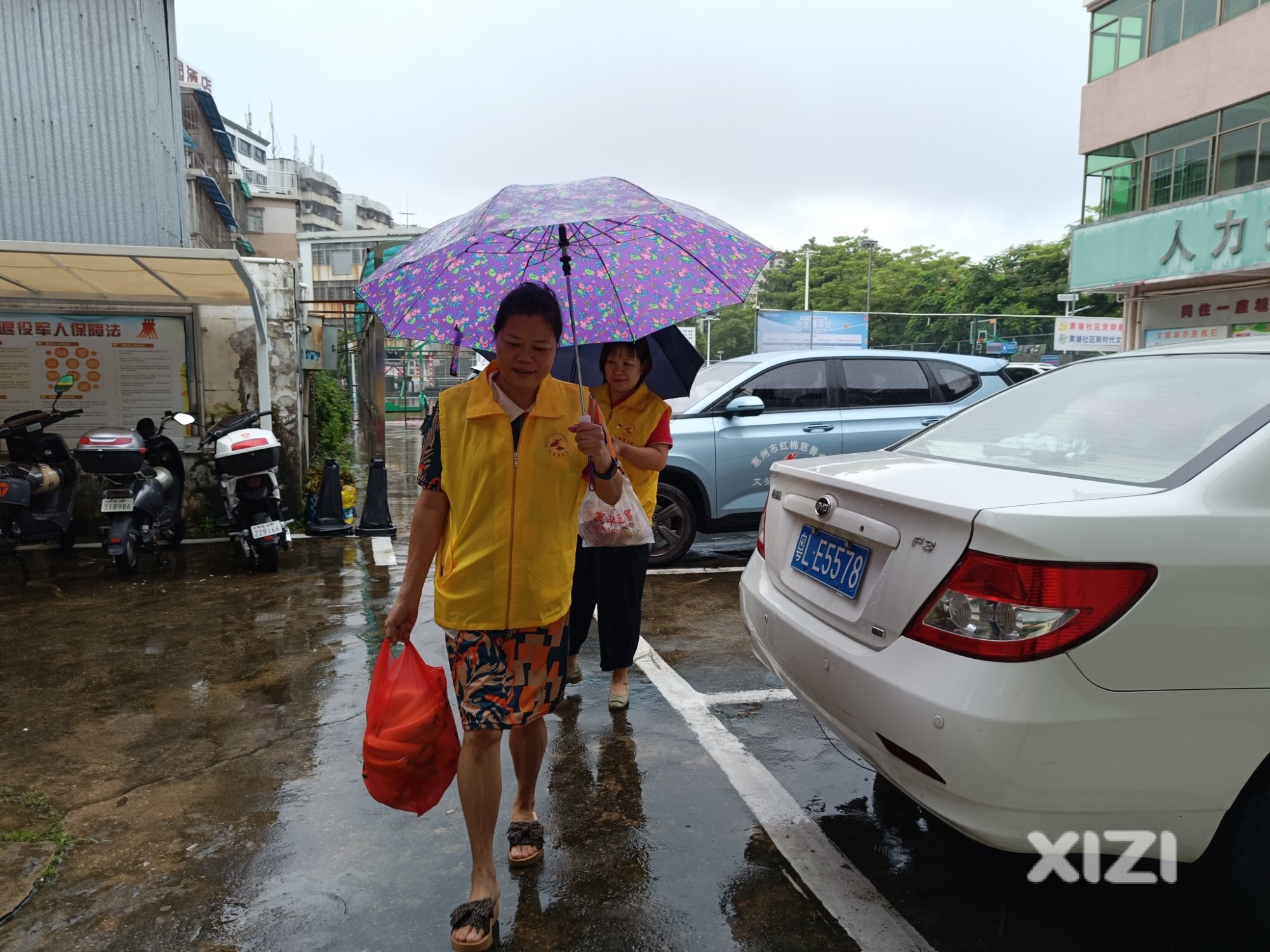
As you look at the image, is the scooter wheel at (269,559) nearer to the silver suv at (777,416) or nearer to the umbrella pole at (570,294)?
the silver suv at (777,416)

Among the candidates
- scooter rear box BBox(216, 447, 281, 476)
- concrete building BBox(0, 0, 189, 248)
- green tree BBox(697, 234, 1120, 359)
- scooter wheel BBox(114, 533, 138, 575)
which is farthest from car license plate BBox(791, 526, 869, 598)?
green tree BBox(697, 234, 1120, 359)

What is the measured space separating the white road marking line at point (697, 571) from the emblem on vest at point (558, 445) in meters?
3.97

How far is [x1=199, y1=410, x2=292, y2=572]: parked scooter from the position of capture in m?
6.26

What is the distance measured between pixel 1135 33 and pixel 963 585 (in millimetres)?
21000

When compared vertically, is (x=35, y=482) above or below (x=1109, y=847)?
above

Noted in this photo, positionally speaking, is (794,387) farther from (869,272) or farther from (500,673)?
(869,272)

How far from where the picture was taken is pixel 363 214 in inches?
2817

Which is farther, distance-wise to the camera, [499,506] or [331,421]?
[331,421]

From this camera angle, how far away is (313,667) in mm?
4355

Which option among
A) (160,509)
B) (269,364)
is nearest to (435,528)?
(160,509)

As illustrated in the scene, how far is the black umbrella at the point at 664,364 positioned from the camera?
11.4 feet

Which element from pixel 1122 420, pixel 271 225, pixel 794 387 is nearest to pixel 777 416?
pixel 794 387

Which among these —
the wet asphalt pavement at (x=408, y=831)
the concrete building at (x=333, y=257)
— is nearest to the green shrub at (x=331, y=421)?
the wet asphalt pavement at (x=408, y=831)

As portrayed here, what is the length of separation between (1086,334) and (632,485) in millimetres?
25448
